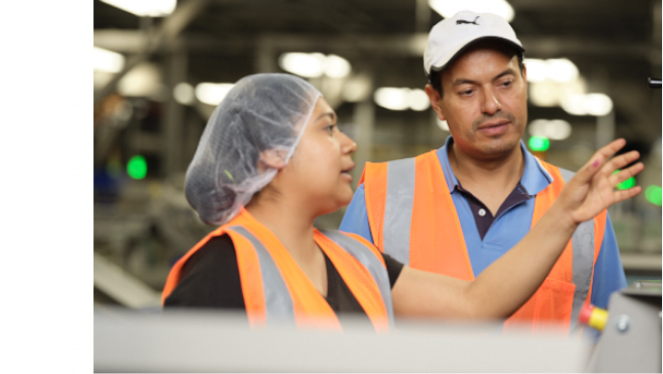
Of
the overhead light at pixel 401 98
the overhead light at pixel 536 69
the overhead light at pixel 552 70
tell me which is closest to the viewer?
the overhead light at pixel 536 69

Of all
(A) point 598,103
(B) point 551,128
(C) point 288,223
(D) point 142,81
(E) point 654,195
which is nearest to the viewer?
(C) point 288,223

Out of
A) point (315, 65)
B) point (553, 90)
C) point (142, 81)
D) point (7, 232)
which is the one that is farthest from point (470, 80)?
point (553, 90)

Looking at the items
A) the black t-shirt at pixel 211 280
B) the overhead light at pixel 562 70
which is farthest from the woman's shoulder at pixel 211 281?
the overhead light at pixel 562 70

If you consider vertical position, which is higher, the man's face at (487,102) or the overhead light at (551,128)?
the overhead light at (551,128)

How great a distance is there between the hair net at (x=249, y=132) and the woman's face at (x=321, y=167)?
0.06ft

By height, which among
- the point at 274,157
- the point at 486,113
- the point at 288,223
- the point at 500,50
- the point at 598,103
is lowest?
the point at 288,223

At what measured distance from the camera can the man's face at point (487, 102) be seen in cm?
134

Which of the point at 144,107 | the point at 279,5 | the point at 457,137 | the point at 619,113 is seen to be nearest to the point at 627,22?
the point at 619,113

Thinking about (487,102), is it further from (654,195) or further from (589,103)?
(589,103)

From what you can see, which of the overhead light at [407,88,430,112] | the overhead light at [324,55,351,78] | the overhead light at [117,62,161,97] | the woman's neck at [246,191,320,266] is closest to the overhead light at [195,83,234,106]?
the overhead light at [117,62,161,97]

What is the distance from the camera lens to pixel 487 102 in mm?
1334

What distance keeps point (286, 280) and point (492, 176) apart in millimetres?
654

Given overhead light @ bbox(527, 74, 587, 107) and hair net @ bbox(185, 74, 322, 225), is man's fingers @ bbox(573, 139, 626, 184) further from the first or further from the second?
overhead light @ bbox(527, 74, 587, 107)

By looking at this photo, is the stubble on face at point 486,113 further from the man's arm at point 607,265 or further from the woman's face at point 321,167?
the woman's face at point 321,167
